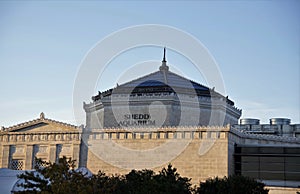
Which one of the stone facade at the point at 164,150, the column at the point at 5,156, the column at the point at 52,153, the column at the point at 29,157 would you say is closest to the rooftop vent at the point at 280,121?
the stone facade at the point at 164,150

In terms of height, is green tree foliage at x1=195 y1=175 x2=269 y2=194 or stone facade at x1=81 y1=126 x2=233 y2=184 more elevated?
stone facade at x1=81 y1=126 x2=233 y2=184

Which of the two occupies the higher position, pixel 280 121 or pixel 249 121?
pixel 280 121

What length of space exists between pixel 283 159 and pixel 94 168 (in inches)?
874

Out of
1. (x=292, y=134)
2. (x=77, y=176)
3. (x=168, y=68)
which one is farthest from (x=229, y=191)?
(x=292, y=134)

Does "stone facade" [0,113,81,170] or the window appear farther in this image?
the window

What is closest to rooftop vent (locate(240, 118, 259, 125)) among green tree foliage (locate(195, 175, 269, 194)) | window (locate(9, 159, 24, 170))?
window (locate(9, 159, 24, 170))

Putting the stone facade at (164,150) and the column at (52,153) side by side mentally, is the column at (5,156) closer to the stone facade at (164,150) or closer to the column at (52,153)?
the column at (52,153)

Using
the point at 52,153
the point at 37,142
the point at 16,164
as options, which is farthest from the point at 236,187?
the point at 16,164

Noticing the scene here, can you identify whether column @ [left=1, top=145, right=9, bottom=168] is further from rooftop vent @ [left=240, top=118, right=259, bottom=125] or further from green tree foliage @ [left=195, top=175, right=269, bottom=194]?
rooftop vent @ [left=240, top=118, right=259, bottom=125]

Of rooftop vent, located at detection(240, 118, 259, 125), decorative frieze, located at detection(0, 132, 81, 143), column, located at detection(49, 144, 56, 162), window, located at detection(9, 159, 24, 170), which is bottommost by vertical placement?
window, located at detection(9, 159, 24, 170)

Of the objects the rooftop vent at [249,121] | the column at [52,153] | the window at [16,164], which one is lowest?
the window at [16,164]

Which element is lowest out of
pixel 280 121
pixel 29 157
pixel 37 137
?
pixel 29 157

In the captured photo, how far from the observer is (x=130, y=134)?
183 ft

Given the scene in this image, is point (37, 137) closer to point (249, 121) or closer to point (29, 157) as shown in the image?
point (29, 157)
